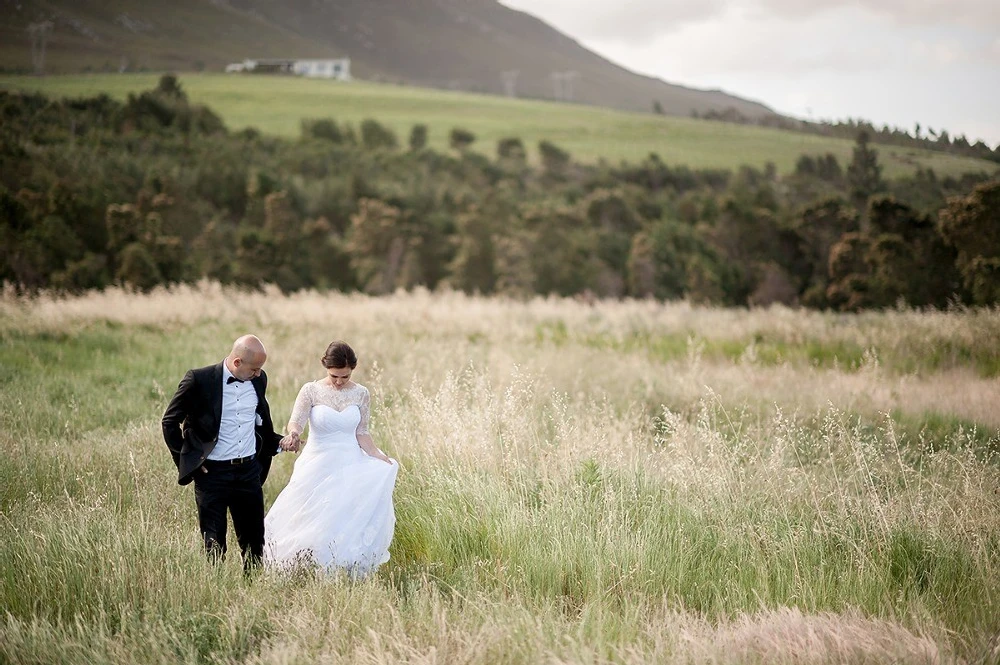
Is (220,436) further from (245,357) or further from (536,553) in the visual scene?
(536,553)

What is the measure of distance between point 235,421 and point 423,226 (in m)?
39.4

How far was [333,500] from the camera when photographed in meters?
5.00

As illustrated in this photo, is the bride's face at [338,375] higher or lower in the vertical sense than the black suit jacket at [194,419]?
higher

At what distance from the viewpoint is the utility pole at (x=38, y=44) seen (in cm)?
6812

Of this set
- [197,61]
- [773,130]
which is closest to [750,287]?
[773,130]

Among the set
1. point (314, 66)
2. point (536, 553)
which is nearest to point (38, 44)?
point (536, 553)

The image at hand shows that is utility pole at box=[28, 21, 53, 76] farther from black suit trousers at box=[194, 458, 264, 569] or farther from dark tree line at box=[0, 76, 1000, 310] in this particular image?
black suit trousers at box=[194, 458, 264, 569]

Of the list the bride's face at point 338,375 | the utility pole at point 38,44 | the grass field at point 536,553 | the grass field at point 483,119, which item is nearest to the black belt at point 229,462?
the grass field at point 536,553

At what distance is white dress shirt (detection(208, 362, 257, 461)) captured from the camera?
511cm

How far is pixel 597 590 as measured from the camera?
4.48 m

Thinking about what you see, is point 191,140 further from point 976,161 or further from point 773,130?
point 773,130

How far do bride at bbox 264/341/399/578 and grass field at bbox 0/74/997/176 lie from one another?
5499 centimetres

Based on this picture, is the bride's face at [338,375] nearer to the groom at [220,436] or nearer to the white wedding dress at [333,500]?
the white wedding dress at [333,500]

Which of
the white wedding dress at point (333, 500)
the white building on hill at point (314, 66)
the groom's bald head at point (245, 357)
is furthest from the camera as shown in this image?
the white building on hill at point (314, 66)
